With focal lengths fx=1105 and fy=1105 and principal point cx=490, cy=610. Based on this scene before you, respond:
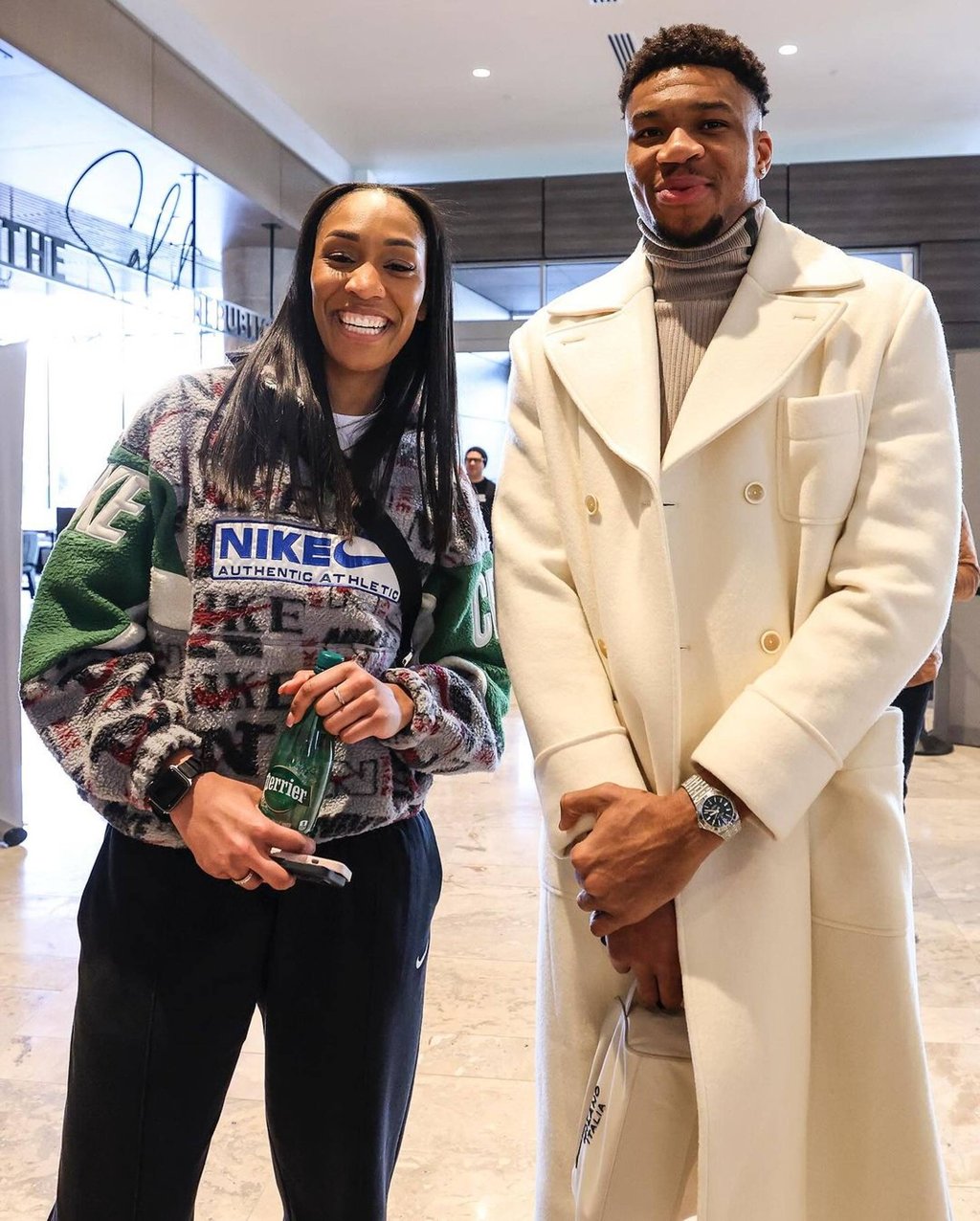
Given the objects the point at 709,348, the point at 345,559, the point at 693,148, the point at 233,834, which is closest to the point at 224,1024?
the point at 233,834

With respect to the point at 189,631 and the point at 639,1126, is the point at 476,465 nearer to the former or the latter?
the point at 189,631

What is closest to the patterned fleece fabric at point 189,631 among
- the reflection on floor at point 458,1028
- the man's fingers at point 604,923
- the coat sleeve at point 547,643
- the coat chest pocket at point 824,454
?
the coat sleeve at point 547,643

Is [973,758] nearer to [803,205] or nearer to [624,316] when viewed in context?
[803,205]

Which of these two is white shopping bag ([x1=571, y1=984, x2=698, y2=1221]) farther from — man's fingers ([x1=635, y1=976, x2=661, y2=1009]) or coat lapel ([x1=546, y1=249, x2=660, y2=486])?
coat lapel ([x1=546, y1=249, x2=660, y2=486])

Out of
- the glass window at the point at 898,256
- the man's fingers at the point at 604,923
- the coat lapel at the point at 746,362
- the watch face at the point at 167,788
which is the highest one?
the glass window at the point at 898,256

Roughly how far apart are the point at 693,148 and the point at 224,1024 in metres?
1.24

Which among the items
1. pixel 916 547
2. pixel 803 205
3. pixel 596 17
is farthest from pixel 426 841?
pixel 803 205

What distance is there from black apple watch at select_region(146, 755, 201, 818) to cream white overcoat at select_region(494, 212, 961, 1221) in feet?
1.43

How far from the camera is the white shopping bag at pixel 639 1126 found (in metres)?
1.36

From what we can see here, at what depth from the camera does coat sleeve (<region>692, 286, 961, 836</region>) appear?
1296 millimetres

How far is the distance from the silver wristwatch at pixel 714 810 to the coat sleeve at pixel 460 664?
0.32 metres

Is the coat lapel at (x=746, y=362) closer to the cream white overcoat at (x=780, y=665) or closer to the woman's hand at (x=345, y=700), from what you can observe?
the cream white overcoat at (x=780, y=665)

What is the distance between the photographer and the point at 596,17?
21.8 feet

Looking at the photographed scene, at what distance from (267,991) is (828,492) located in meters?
0.94
